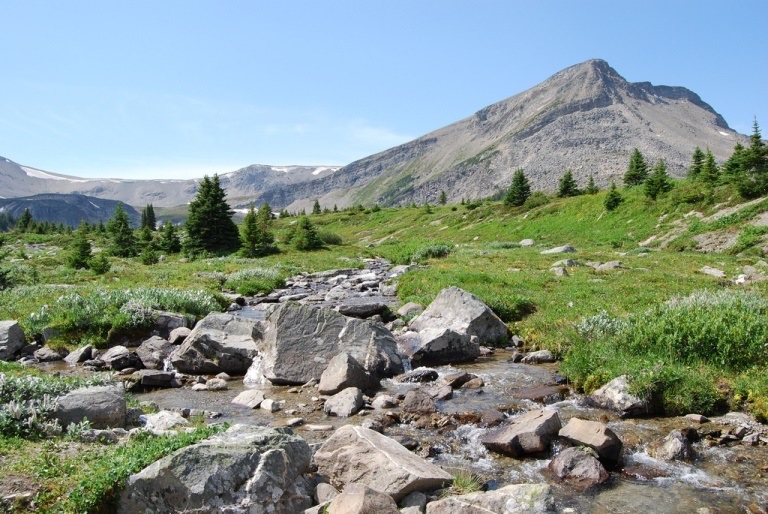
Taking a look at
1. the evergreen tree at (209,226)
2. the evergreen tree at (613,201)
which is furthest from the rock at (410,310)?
the evergreen tree at (613,201)

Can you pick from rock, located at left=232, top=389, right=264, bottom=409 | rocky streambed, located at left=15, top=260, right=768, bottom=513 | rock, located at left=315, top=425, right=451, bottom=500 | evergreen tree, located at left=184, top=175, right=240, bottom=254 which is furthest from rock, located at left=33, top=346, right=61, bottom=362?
evergreen tree, located at left=184, top=175, right=240, bottom=254

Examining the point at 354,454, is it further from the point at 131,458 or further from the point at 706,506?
the point at 706,506

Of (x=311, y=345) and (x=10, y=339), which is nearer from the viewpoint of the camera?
(x=311, y=345)

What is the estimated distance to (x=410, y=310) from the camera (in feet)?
63.5

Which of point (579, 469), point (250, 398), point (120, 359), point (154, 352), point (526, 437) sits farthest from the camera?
point (154, 352)

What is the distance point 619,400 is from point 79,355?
15548mm

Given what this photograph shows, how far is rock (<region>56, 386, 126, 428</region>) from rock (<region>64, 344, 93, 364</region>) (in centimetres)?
726

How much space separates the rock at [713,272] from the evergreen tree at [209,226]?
147 feet

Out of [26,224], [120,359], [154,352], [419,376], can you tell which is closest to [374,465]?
[419,376]

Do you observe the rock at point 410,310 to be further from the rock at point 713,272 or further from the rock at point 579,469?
the rock at point 713,272

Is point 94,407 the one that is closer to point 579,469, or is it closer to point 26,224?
point 579,469

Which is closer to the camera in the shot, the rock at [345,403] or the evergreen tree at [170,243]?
the rock at [345,403]

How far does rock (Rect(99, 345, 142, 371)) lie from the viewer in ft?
45.9

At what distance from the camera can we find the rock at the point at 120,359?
13977mm
